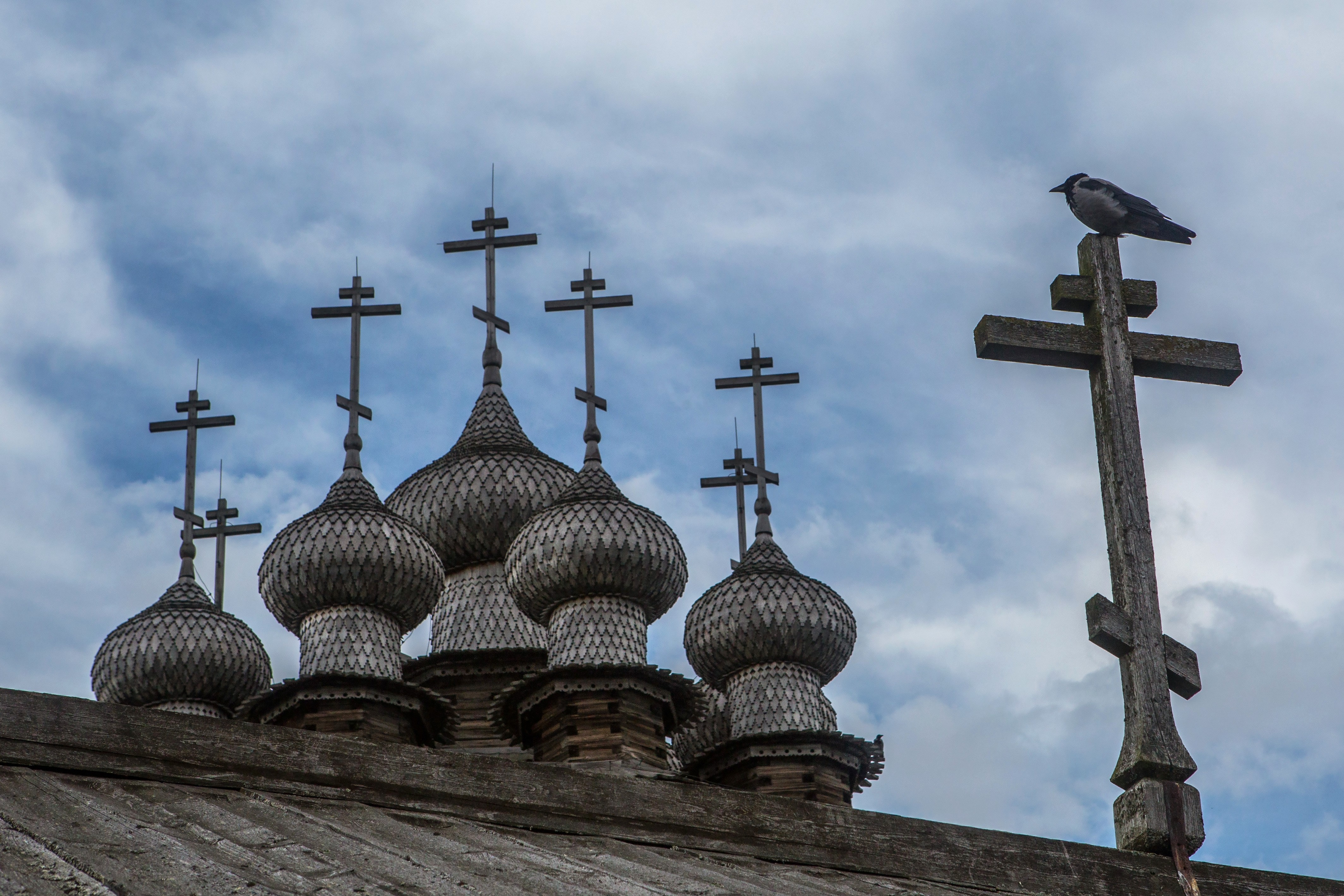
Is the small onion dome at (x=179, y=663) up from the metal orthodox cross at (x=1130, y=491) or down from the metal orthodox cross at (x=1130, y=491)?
up

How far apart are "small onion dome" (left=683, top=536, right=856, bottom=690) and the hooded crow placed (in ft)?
36.7

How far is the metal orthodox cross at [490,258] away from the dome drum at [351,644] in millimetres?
4538

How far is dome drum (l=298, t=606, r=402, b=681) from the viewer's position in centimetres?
1780

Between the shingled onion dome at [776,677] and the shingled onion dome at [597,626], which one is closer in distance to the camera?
the shingled onion dome at [597,626]

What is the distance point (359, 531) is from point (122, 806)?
13159 millimetres

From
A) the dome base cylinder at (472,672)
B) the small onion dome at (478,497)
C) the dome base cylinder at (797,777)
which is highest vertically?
the small onion dome at (478,497)

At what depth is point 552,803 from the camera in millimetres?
6355

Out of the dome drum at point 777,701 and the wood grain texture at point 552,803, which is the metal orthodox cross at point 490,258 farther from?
the wood grain texture at point 552,803

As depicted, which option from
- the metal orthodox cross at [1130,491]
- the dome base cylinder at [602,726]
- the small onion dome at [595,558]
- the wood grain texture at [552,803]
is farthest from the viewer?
the small onion dome at [595,558]

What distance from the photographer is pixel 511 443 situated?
21281 mm

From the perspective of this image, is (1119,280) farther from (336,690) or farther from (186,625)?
(186,625)

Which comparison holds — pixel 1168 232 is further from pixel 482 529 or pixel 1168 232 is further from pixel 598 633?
pixel 482 529

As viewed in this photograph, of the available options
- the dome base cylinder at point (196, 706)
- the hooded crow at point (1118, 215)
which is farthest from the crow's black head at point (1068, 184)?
the dome base cylinder at point (196, 706)

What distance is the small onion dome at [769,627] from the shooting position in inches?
763
